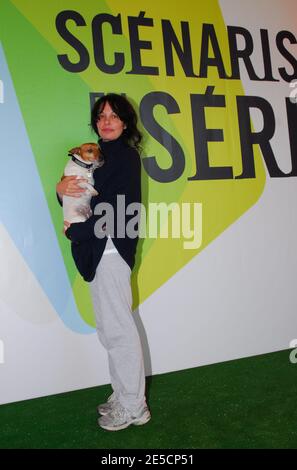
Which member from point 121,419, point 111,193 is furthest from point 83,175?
point 121,419

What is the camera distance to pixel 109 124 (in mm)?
2281

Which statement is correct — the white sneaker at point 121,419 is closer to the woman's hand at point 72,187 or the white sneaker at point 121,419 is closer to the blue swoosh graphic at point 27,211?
the blue swoosh graphic at point 27,211

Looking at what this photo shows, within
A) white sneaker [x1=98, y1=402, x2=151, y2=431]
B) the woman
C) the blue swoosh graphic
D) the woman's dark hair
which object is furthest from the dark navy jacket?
white sneaker [x1=98, y1=402, x2=151, y2=431]

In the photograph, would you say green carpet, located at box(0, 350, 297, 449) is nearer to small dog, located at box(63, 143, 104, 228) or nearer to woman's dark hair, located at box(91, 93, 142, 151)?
small dog, located at box(63, 143, 104, 228)

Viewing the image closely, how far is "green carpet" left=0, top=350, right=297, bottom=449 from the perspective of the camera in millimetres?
2143

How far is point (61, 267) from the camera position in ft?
8.76

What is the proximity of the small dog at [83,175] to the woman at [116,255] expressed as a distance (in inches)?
1.2

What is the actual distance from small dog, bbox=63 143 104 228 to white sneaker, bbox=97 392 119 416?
2.93 ft

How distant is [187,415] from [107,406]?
39cm

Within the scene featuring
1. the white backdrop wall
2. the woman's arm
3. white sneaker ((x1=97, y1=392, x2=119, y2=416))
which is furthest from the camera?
the white backdrop wall

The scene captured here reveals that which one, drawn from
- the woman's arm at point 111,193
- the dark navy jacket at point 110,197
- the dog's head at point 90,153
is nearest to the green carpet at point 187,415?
the dark navy jacket at point 110,197

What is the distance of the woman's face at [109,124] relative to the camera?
229 centimetres

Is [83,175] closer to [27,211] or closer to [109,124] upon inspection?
[109,124]
